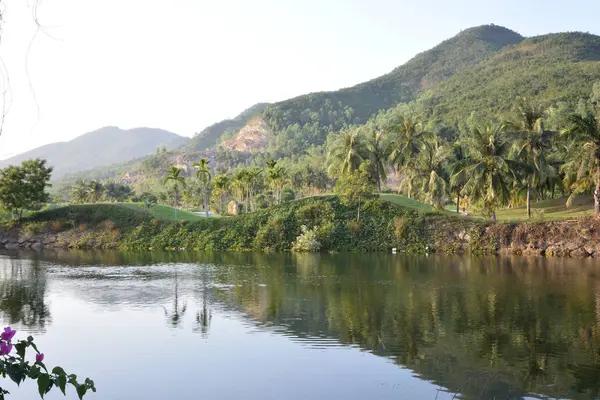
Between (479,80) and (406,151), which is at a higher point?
(479,80)

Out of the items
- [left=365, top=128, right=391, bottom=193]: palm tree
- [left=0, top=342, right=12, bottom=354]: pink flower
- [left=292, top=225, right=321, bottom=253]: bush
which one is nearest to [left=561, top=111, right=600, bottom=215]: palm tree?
[left=365, top=128, right=391, bottom=193]: palm tree

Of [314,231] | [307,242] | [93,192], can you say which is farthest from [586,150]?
[93,192]

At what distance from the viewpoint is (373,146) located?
6519 centimetres

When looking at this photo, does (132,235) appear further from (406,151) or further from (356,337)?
(356,337)

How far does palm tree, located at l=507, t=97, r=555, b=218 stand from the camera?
168 feet

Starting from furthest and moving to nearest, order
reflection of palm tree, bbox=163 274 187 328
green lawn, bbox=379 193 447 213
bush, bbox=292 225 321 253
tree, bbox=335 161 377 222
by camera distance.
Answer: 1. green lawn, bbox=379 193 447 213
2. tree, bbox=335 161 377 222
3. bush, bbox=292 225 321 253
4. reflection of palm tree, bbox=163 274 187 328

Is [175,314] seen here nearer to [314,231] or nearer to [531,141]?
[314,231]

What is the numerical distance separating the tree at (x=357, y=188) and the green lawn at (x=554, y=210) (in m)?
12.9

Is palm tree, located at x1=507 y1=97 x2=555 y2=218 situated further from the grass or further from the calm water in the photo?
the calm water

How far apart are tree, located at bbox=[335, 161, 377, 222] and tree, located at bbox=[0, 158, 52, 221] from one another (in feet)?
114

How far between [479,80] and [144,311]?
169m

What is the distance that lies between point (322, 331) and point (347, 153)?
44.6 metres

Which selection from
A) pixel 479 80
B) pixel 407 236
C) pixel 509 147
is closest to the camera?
pixel 407 236

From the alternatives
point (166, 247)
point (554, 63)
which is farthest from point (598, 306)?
point (554, 63)
